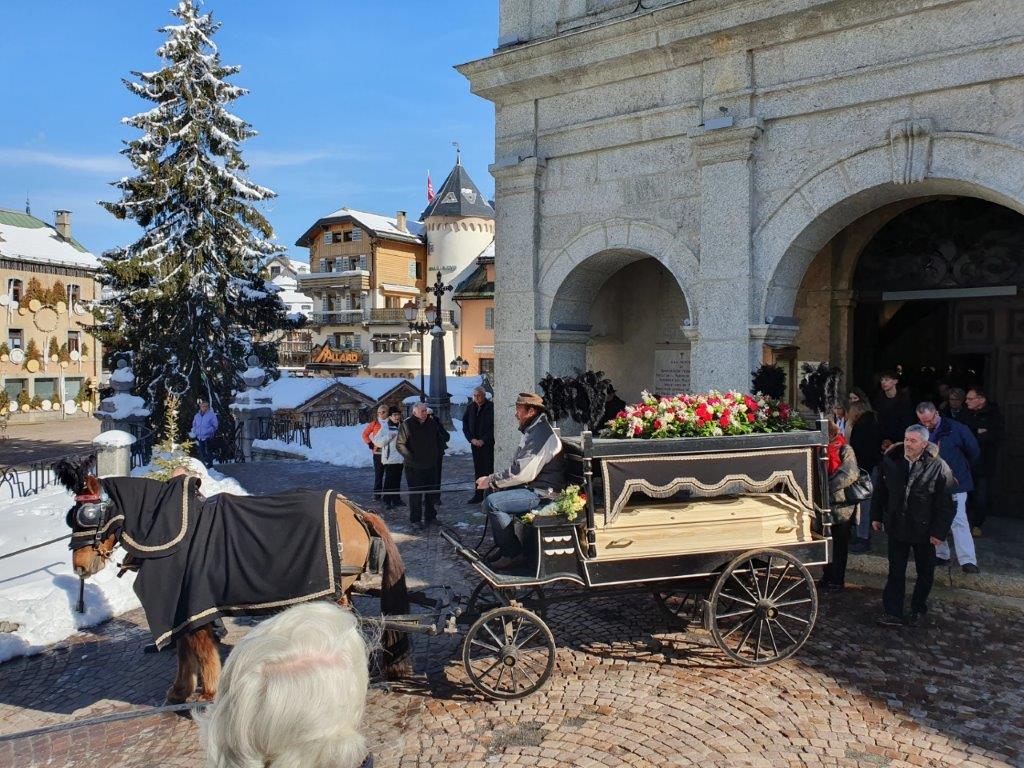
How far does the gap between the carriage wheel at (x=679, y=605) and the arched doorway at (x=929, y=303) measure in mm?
5404

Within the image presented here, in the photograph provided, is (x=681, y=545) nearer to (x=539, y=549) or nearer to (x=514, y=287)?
(x=539, y=549)

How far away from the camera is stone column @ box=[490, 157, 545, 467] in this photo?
10820 mm

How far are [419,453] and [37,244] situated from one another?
45.1m

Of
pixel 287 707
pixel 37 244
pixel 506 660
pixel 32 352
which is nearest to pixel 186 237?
pixel 506 660

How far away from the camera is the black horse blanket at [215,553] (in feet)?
16.1

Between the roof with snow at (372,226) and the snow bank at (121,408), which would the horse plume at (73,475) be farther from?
the roof with snow at (372,226)

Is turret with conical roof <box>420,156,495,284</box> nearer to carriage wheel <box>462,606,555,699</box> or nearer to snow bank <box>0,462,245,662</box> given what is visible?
snow bank <box>0,462,245,662</box>

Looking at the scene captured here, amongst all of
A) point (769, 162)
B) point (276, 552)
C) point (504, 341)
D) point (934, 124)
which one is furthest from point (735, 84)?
point (276, 552)

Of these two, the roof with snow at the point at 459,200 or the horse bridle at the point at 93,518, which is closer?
the horse bridle at the point at 93,518

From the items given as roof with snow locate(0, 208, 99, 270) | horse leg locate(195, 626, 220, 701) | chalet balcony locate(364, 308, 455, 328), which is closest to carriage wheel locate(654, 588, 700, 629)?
horse leg locate(195, 626, 220, 701)

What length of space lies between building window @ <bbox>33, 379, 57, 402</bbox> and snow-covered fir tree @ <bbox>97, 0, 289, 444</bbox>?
85.8 feet

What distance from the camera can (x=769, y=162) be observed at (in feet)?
29.1

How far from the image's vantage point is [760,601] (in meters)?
5.72


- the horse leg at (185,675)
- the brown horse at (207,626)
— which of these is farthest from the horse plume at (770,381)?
the horse leg at (185,675)
